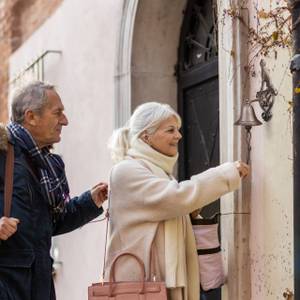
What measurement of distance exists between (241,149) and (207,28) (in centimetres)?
186

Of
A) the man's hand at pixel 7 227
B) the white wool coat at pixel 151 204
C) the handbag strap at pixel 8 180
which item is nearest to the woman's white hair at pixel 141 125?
the white wool coat at pixel 151 204

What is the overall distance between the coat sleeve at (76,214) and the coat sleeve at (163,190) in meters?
0.23

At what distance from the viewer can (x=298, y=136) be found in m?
3.87

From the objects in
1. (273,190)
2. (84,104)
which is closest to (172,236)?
(273,190)

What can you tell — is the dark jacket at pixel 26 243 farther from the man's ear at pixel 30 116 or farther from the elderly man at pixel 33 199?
the man's ear at pixel 30 116

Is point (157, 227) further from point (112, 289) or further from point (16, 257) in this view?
point (16, 257)

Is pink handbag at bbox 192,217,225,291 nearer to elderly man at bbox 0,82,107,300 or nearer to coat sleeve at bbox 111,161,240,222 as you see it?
coat sleeve at bbox 111,161,240,222

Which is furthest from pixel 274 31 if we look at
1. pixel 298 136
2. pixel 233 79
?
pixel 298 136

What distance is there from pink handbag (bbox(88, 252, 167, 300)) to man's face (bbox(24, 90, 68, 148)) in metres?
0.66

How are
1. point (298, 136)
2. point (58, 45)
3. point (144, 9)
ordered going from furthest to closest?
point (58, 45), point (144, 9), point (298, 136)

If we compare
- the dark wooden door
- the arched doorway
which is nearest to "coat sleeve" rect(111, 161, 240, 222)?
the dark wooden door

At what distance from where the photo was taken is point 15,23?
Answer: 12133 mm

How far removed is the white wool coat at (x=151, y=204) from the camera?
4.82m

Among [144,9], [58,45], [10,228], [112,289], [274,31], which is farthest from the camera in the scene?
[58,45]
